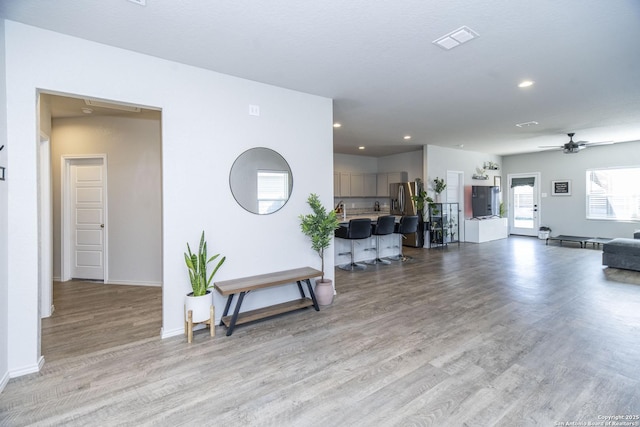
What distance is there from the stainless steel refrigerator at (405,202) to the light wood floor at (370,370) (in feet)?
13.6

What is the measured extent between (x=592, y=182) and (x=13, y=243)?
460 inches

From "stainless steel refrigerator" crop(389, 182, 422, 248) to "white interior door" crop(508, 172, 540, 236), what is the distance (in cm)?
441

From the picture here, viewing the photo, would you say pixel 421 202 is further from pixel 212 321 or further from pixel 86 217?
pixel 86 217

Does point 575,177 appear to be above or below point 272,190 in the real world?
above

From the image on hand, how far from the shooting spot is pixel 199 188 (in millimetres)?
3076

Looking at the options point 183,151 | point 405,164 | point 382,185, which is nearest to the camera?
Answer: point 183,151

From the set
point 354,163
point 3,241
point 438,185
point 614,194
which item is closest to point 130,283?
point 3,241

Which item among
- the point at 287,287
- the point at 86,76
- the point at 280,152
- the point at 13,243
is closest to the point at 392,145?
the point at 280,152

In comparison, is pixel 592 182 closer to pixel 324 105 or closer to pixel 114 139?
pixel 324 105

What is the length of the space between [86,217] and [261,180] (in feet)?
12.0

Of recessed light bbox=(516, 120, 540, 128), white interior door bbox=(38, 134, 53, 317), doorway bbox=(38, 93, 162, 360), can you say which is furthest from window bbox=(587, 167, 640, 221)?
white interior door bbox=(38, 134, 53, 317)

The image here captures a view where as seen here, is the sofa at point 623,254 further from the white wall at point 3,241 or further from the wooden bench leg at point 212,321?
the white wall at point 3,241

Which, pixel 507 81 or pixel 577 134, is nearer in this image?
pixel 507 81

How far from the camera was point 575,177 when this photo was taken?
851 centimetres
